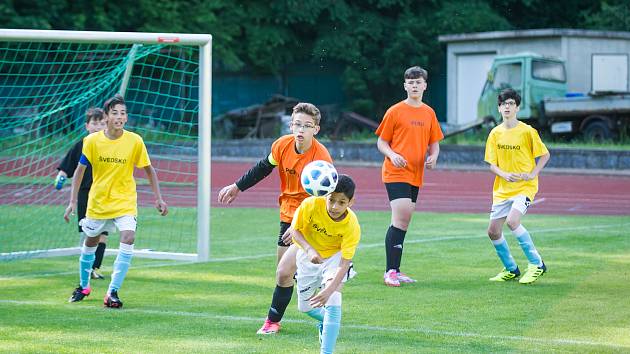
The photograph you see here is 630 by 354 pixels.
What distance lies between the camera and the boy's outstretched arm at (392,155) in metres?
9.75

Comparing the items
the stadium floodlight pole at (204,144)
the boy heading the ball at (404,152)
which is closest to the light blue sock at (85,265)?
the stadium floodlight pole at (204,144)

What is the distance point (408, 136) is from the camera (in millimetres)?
10047

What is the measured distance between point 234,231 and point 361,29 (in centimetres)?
2472

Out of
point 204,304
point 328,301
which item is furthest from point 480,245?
point 328,301

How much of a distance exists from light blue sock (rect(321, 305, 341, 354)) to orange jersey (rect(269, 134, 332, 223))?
157 centimetres

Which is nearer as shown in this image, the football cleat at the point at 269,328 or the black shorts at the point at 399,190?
the football cleat at the point at 269,328

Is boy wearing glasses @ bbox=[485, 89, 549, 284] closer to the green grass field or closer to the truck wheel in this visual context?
the green grass field

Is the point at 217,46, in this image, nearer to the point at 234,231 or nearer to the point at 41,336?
the point at 234,231

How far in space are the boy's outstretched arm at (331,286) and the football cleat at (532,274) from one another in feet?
12.4

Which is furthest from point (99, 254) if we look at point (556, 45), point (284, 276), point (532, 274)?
point (556, 45)

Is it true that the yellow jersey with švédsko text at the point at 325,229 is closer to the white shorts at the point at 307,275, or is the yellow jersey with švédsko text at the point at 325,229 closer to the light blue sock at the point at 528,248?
the white shorts at the point at 307,275

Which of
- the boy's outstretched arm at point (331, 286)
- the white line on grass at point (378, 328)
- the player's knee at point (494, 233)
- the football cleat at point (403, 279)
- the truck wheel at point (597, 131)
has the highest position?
the truck wheel at point (597, 131)

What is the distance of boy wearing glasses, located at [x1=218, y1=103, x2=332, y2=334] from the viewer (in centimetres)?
751

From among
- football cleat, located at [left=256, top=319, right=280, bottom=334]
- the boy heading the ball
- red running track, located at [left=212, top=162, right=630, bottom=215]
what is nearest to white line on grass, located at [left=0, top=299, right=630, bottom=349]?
football cleat, located at [left=256, top=319, right=280, bottom=334]
